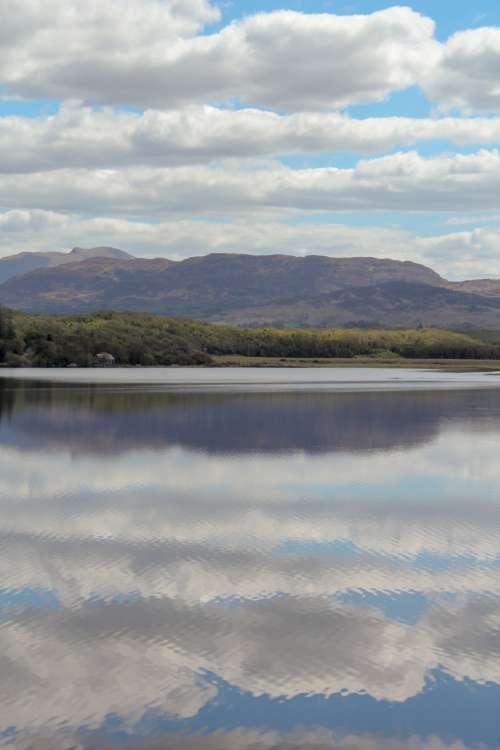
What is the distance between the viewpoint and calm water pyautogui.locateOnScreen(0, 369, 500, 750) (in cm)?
1066

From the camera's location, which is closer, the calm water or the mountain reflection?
the calm water

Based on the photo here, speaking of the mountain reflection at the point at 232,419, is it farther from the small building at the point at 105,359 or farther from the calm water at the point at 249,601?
the small building at the point at 105,359

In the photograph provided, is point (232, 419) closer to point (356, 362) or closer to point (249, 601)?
point (249, 601)

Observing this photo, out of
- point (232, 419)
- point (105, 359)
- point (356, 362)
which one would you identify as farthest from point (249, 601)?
point (356, 362)

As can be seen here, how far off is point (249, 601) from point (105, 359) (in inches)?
5954

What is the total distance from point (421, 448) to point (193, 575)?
873 inches

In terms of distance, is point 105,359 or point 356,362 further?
point 356,362

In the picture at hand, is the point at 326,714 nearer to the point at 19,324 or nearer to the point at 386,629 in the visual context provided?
the point at 386,629

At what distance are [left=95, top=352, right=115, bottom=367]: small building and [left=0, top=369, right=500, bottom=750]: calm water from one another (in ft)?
422

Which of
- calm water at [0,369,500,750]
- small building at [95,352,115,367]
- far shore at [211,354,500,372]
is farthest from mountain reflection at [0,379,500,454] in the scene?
far shore at [211,354,500,372]

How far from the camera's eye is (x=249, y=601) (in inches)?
594

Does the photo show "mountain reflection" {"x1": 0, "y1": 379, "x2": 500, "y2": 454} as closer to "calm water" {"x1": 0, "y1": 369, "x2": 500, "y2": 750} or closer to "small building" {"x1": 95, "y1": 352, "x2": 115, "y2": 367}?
"calm water" {"x1": 0, "y1": 369, "x2": 500, "y2": 750}

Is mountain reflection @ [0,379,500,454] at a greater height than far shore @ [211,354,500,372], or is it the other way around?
mountain reflection @ [0,379,500,454]

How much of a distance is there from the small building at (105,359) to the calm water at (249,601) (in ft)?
422
